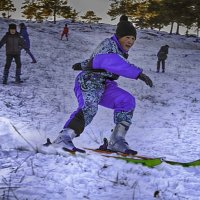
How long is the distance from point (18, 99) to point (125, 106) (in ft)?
16.7

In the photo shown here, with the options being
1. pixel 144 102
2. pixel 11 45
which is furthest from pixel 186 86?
pixel 11 45

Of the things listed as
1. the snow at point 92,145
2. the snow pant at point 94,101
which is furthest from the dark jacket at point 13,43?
the snow pant at point 94,101

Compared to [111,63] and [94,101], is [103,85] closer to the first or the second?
[94,101]

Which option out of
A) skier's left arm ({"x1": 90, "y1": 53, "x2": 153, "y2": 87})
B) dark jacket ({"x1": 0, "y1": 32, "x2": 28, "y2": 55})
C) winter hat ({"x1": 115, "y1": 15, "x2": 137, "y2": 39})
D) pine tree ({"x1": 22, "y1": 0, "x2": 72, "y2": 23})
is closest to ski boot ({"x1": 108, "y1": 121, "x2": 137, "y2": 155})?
skier's left arm ({"x1": 90, "y1": 53, "x2": 153, "y2": 87})

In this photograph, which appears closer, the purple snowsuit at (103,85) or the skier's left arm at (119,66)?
the skier's left arm at (119,66)

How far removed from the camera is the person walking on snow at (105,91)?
408 cm

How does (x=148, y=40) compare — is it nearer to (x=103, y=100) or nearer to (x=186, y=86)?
(x=186, y=86)

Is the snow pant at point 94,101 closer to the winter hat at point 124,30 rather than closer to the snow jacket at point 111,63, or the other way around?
the snow jacket at point 111,63

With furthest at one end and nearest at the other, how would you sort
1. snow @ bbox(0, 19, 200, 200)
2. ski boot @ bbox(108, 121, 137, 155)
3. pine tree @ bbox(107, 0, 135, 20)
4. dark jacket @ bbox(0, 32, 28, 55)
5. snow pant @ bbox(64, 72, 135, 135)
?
pine tree @ bbox(107, 0, 135, 20), dark jacket @ bbox(0, 32, 28, 55), ski boot @ bbox(108, 121, 137, 155), snow pant @ bbox(64, 72, 135, 135), snow @ bbox(0, 19, 200, 200)

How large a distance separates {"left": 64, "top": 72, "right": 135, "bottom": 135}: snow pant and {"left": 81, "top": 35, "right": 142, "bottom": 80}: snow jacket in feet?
0.48

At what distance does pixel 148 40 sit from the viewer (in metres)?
42.2

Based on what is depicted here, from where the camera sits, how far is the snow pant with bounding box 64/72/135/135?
4.25 m

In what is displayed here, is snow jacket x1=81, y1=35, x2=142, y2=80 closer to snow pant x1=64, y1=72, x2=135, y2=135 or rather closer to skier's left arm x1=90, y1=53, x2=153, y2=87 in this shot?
skier's left arm x1=90, y1=53, x2=153, y2=87

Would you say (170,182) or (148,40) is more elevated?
(148,40)
